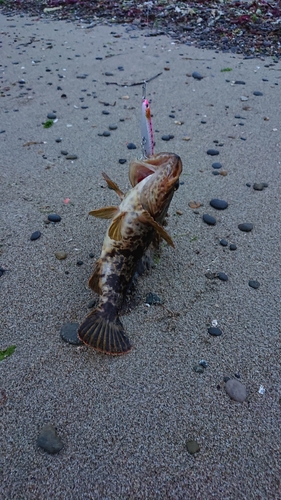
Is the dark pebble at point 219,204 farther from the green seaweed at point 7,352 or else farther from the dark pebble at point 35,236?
the green seaweed at point 7,352

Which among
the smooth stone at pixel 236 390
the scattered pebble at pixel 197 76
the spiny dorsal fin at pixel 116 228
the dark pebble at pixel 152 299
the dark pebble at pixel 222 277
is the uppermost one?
the spiny dorsal fin at pixel 116 228

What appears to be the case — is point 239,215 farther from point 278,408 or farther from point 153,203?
point 278,408

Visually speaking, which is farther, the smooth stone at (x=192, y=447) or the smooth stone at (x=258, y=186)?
the smooth stone at (x=258, y=186)

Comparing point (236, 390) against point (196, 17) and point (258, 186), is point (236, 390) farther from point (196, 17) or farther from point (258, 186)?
point (196, 17)

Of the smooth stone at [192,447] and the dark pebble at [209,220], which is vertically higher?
the dark pebble at [209,220]

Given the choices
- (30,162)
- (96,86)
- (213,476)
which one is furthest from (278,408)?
(96,86)

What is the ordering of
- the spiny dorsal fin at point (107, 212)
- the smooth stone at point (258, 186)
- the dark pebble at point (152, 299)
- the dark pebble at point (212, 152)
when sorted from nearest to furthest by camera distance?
1. the spiny dorsal fin at point (107, 212)
2. the dark pebble at point (152, 299)
3. the smooth stone at point (258, 186)
4. the dark pebble at point (212, 152)

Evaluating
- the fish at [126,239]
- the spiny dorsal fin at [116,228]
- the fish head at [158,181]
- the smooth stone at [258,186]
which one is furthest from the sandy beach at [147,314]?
the fish head at [158,181]
